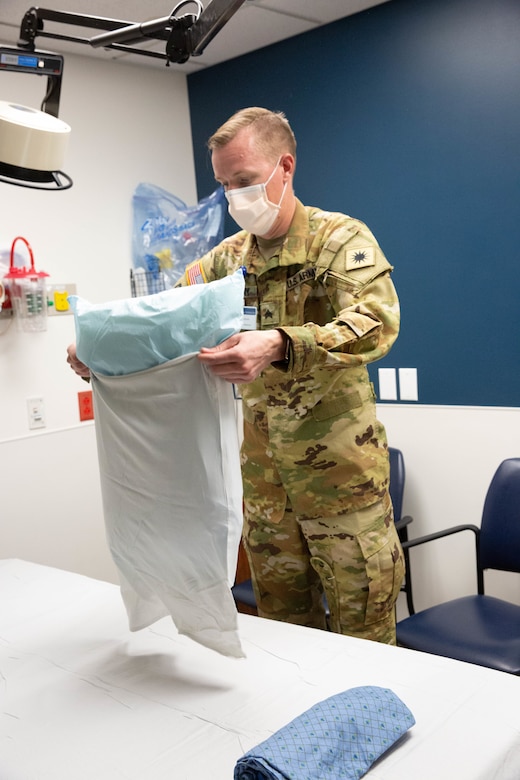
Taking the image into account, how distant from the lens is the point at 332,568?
194cm

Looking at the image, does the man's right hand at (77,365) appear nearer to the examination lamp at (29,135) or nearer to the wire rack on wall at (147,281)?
the examination lamp at (29,135)

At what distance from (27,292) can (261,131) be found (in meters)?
1.55

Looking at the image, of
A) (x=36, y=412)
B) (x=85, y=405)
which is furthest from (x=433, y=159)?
(x=36, y=412)

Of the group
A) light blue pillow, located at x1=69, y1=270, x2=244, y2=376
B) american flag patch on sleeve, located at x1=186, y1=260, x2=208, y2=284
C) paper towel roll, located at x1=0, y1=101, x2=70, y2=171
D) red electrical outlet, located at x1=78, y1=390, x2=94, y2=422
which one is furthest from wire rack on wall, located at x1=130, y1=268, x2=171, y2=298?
light blue pillow, located at x1=69, y1=270, x2=244, y2=376

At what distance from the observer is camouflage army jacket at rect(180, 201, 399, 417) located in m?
1.66

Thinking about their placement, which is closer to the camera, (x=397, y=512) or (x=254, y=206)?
(x=254, y=206)

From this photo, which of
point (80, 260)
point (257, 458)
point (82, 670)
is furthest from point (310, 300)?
point (80, 260)

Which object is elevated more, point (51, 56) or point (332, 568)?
point (51, 56)

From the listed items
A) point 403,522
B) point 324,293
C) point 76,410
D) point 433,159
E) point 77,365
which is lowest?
point 403,522

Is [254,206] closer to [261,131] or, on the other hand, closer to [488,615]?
[261,131]

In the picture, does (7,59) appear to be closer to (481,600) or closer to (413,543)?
(413,543)

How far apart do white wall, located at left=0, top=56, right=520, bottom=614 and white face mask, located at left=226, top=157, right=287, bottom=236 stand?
135 centimetres

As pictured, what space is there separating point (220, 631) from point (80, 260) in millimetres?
2252

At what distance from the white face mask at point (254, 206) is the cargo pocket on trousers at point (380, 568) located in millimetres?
799
